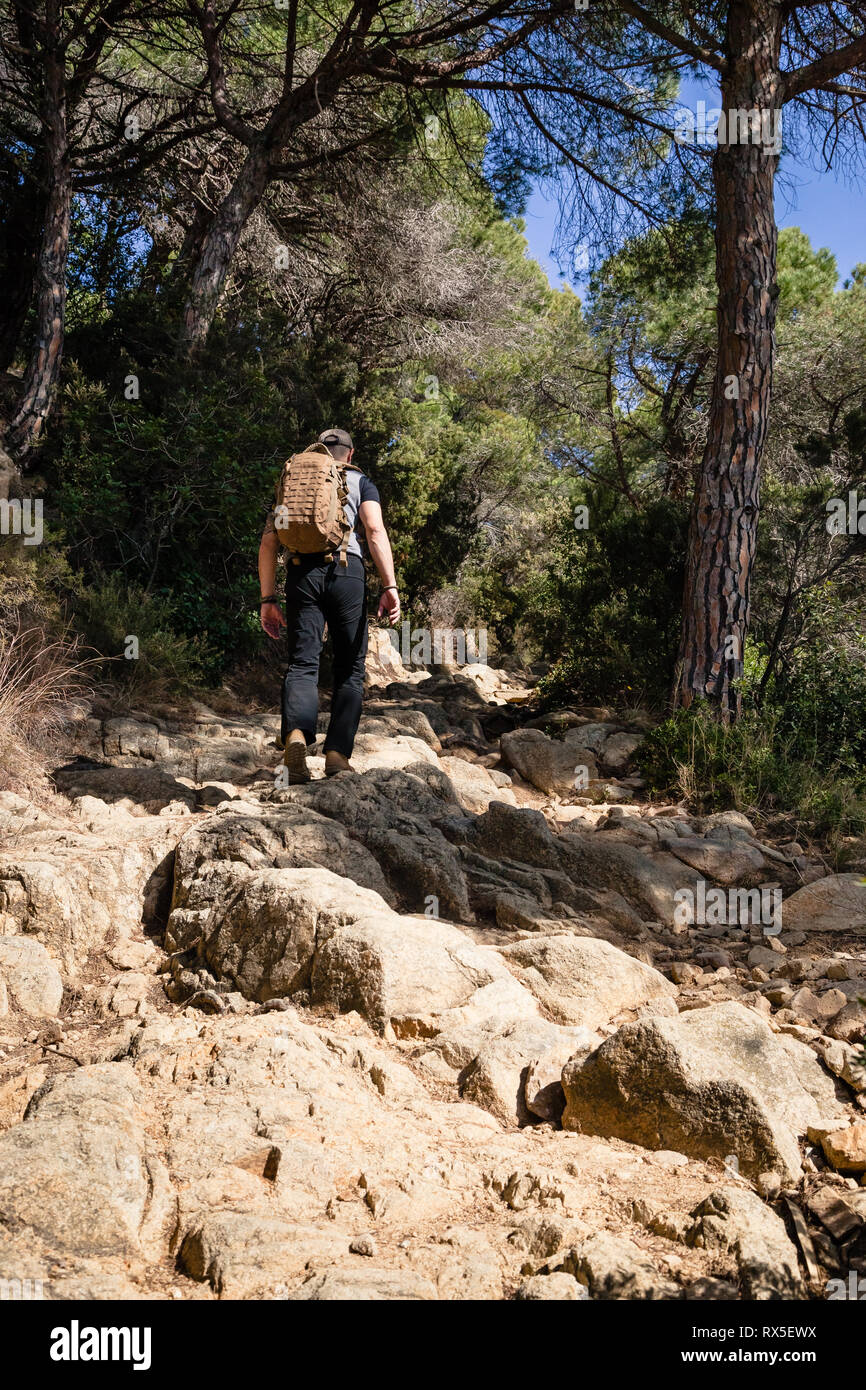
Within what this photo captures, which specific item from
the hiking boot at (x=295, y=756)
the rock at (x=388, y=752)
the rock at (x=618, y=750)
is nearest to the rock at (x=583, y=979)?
the hiking boot at (x=295, y=756)

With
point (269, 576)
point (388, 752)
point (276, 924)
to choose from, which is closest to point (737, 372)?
point (388, 752)

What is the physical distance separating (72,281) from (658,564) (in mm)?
6699

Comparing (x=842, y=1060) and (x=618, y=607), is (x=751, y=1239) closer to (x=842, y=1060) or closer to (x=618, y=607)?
(x=842, y=1060)

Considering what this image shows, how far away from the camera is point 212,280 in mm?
9664

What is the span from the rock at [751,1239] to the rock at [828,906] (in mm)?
2765

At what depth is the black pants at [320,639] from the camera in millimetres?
5172

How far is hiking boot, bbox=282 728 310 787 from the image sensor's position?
5.01m

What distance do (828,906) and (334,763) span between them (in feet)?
8.40

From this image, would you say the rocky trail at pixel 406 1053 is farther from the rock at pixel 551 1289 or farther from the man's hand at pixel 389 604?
the man's hand at pixel 389 604

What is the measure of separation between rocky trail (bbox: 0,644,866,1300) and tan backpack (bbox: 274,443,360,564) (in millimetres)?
1198

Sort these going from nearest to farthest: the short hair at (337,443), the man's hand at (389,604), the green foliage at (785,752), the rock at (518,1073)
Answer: the rock at (518,1073) → the man's hand at (389,604) → the short hair at (337,443) → the green foliage at (785,752)

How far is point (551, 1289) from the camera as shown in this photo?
2074mm

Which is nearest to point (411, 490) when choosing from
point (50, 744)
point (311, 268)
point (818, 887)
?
point (311, 268)

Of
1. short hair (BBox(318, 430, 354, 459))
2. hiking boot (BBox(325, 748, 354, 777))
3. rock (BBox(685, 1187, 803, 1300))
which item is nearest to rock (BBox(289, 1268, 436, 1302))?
rock (BBox(685, 1187, 803, 1300))
